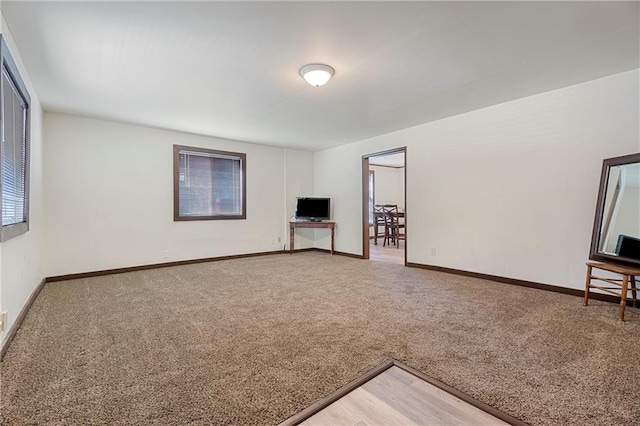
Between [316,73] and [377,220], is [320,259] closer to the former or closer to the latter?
[377,220]

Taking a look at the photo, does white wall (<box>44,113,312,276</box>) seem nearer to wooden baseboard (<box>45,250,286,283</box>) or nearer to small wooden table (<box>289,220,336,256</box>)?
wooden baseboard (<box>45,250,286,283</box>)

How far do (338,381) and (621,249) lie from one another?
10.3ft

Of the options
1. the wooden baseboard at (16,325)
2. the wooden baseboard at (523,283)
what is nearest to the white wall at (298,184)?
the wooden baseboard at (523,283)

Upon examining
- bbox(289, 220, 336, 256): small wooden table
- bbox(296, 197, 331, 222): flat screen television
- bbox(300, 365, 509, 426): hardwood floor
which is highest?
bbox(296, 197, 331, 222): flat screen television

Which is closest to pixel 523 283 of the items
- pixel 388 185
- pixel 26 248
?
pixel 26 248

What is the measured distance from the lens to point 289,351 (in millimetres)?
A: 2037

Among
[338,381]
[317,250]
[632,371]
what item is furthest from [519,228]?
[317,250]

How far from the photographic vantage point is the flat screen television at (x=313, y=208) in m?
6.34

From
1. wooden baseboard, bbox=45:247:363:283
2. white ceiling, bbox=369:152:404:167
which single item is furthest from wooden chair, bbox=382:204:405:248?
wooden baseboard, bbox=45:247:363:283

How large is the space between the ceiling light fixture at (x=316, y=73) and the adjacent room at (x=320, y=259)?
3cm

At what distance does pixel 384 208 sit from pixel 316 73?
594 centimetres

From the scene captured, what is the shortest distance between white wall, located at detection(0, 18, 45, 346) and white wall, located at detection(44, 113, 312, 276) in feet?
0.87

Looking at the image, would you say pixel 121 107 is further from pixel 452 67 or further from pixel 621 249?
pixel 621 249

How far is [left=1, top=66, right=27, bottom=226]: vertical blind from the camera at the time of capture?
2.20 meters
